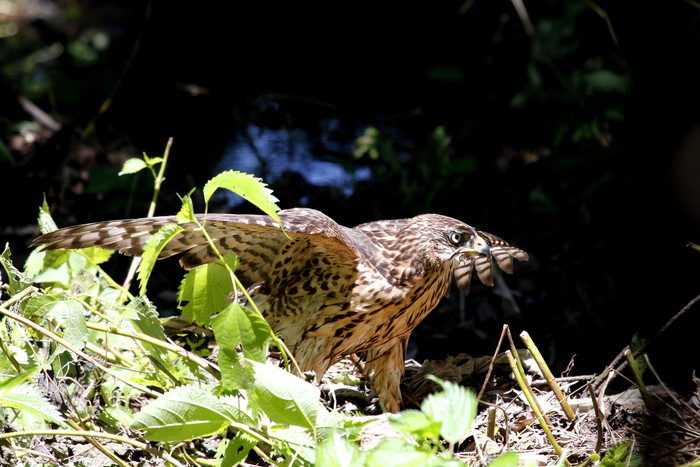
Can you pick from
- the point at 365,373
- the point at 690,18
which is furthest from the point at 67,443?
the point at 690,18

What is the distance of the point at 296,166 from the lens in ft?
20.2

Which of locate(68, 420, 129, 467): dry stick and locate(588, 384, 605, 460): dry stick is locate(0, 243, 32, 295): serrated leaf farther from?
locate(588, 384, 605, 460): dry stick

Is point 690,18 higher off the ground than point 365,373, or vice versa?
point 690,18

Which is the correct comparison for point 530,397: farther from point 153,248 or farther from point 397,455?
point 153,248

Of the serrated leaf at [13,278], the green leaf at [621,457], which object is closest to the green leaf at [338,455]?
the green leaf at [621,457]

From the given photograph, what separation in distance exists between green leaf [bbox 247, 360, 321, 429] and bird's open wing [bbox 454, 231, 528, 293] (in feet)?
5.40

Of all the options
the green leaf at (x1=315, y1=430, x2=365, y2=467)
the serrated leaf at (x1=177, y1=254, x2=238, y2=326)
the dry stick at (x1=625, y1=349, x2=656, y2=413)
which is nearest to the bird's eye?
the dry stick at (x1=625, y1=349, x2=656, y2=413)

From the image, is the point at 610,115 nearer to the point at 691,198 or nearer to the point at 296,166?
the point at 691,198

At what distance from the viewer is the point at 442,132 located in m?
5.78

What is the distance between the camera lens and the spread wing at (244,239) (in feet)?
9.53

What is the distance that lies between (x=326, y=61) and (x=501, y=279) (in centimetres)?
277

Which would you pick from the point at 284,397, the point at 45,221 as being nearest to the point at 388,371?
the point at 284,397

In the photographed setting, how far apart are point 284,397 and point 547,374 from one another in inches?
43.9

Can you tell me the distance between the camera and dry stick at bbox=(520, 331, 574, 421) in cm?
302
